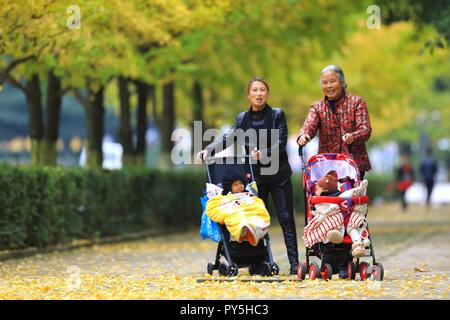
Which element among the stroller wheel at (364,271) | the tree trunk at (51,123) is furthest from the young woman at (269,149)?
the tree trunk at (51,123)

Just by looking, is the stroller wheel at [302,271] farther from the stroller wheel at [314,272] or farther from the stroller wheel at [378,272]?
the stroller wheel at [378,272]

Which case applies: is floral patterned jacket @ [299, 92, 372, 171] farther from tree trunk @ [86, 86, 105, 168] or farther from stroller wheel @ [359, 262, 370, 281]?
tree trunk @ [86, 86, 105, 168]

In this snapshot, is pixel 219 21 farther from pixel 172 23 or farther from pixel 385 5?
pixel 385 5

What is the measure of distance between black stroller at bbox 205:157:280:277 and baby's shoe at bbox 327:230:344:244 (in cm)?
119

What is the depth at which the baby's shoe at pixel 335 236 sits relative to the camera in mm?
12094

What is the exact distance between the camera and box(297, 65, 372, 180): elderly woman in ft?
41.7

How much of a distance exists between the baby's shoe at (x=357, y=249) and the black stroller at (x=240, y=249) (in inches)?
52.6

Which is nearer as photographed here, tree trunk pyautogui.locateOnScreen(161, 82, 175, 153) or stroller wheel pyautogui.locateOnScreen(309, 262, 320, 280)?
stroller wheel pyautogui.locateOnScreen(309, 262, 320, 280)

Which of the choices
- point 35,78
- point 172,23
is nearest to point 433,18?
point 172,23

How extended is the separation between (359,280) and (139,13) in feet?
27.1

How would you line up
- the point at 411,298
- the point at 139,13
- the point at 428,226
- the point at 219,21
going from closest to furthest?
the point at 411,298, the point at 139,13, the point at 219,21, the point at 428,226

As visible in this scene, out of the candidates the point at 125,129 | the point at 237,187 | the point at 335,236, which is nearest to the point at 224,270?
the point at 237,187

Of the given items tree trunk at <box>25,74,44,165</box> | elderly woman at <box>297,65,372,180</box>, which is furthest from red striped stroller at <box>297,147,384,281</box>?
tree trunk at <box>25,74,44,165</box>

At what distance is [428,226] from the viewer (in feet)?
93.1
